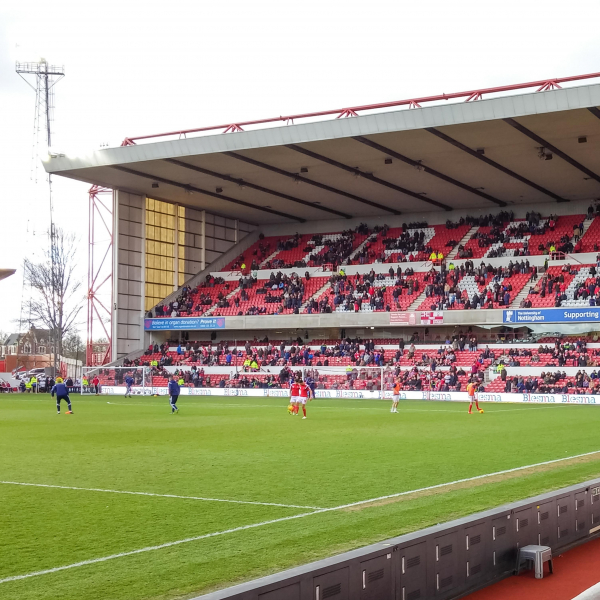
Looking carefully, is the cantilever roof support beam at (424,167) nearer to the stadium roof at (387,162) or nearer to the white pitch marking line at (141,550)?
the stadium roof at (387,162)

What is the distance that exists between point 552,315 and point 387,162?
12915 millimetres

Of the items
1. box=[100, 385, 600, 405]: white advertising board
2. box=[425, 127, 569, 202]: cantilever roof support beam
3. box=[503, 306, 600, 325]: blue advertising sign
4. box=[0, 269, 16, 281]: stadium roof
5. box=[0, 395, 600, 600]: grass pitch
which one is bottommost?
box=[100, 385, 600, 405]: white advertising board

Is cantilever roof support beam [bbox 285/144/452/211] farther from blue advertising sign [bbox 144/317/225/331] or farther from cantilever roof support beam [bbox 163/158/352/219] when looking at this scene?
blue advertising sign [bbox 144/317/225/331]

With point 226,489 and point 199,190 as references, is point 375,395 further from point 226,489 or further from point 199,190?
point 226,489

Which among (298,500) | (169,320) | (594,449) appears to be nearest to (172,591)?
(298,500)

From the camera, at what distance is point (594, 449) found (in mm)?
17609

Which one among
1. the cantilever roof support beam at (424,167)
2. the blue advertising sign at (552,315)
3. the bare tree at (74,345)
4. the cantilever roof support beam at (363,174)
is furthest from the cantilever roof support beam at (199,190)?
the bare tree at (74,345)

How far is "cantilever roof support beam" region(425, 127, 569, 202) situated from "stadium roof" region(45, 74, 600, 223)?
72mm

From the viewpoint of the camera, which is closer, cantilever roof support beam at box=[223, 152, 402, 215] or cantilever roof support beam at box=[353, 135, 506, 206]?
cantilever roof support beam at box=[353, 135, 506, 206]

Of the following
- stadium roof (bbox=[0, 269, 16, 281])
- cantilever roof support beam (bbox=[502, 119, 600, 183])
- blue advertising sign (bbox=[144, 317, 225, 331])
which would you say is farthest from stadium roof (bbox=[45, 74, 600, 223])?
stadium roof (bbox=[0, 269, 16, 281])

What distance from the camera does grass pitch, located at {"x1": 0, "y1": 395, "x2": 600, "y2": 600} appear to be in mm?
7742

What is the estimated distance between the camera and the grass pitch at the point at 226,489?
7742 millimetres

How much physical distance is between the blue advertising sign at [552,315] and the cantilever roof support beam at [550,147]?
8139mm

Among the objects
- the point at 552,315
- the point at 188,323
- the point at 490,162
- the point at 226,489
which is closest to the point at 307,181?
the point at 490,162
